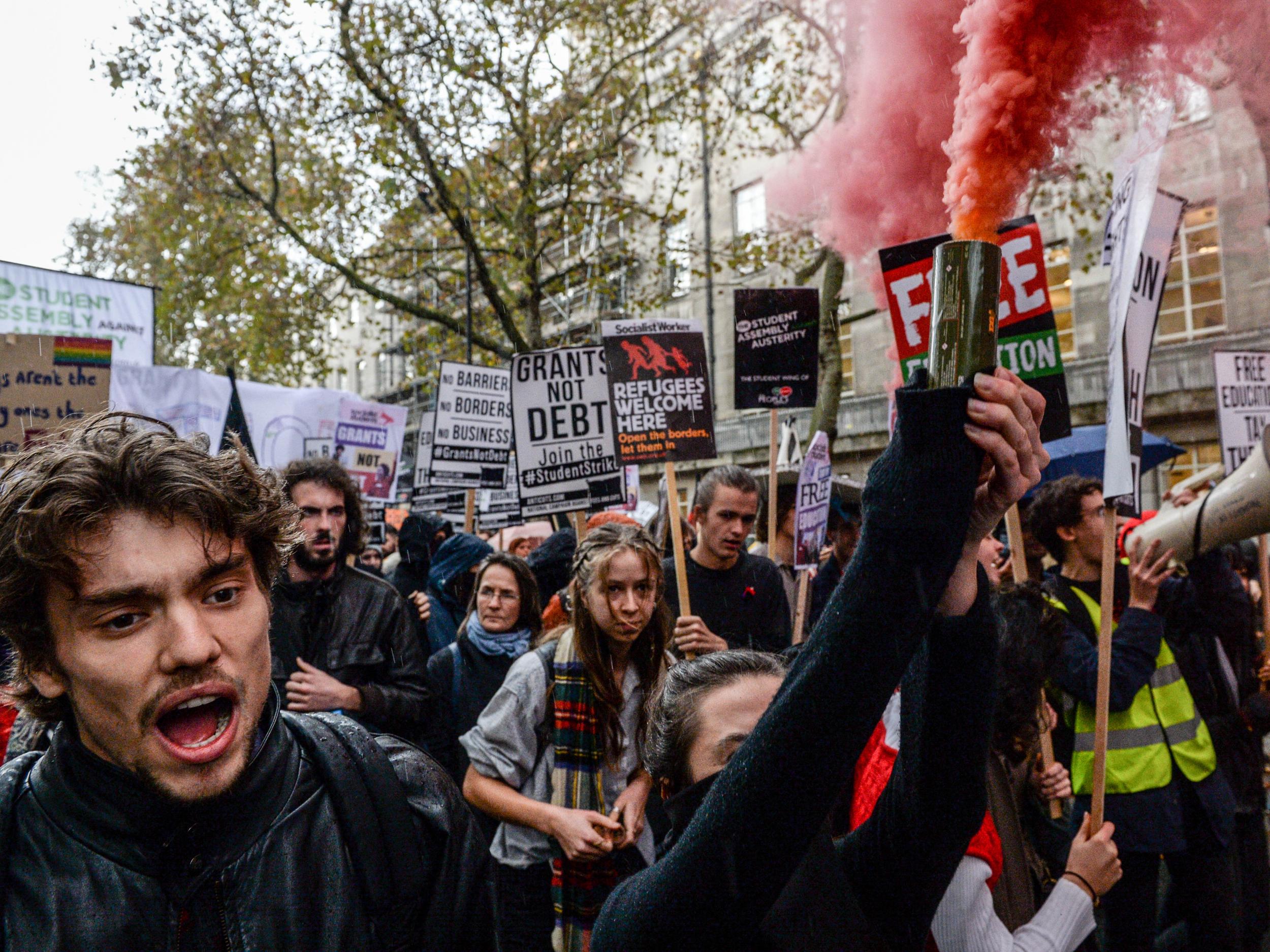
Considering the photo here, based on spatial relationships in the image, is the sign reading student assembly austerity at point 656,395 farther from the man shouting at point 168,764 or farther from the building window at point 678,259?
the building window at point 678,259

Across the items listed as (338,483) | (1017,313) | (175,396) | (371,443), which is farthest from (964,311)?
(371,443)

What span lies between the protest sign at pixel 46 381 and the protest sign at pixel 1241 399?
5.72m

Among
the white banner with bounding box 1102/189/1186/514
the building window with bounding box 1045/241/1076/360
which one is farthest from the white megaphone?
the building window with bounding box 1045/241/1076/360

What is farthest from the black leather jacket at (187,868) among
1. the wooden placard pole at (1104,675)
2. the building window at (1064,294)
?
the building window at (1064,294)

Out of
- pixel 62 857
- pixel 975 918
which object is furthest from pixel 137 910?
pixel 975 918

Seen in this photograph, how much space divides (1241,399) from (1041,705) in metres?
3.34

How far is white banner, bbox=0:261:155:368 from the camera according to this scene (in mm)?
7102

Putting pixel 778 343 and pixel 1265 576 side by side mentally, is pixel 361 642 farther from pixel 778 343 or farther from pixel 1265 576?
pixel 1265 576

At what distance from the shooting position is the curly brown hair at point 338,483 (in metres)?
3.78

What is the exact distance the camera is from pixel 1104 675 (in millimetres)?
2695

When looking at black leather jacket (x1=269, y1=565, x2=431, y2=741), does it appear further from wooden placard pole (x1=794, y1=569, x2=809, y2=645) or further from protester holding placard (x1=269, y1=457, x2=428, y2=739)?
wooden placard pole (x1=794, y1=569, x2=809, y2=645)

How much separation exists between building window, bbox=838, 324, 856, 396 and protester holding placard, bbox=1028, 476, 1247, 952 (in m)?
17.6

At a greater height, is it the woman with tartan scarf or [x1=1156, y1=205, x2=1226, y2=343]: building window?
[x1=1156, y1=205, x2=1226, y2=343]: building window

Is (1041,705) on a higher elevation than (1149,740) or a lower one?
higher
